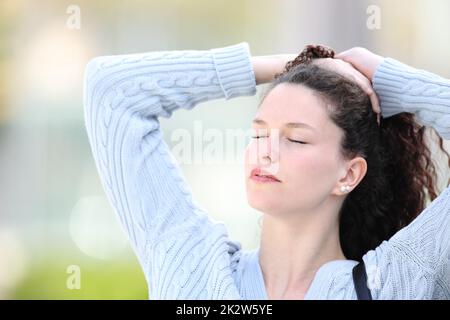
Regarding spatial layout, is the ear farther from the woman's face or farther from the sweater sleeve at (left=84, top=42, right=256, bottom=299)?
the sweater sleeve at (left=84, top=42, right=256, bottom=299)

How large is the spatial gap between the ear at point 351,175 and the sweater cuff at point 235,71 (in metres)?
0.26

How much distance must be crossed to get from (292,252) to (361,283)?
0.16 meters

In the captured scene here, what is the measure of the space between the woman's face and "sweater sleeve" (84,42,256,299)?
109mm

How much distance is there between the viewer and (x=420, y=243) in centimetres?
145

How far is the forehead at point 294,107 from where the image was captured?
146 cm

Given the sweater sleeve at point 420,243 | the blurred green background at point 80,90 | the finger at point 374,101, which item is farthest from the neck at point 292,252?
the blurred green background at point 80,90

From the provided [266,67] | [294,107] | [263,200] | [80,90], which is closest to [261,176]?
[263,200]

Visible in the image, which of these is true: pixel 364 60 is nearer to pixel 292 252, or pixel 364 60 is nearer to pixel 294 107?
pixel 294 107

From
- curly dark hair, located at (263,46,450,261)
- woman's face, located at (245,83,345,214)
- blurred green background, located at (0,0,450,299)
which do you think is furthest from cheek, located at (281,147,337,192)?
blurred green background, located at (0,0,450,299)

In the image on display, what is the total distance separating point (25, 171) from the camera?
9.38 ft

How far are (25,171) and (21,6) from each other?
67 cm

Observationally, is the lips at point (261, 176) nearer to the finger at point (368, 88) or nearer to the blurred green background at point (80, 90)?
the finger at point (368, 88)

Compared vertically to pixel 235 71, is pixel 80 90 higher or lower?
lower
